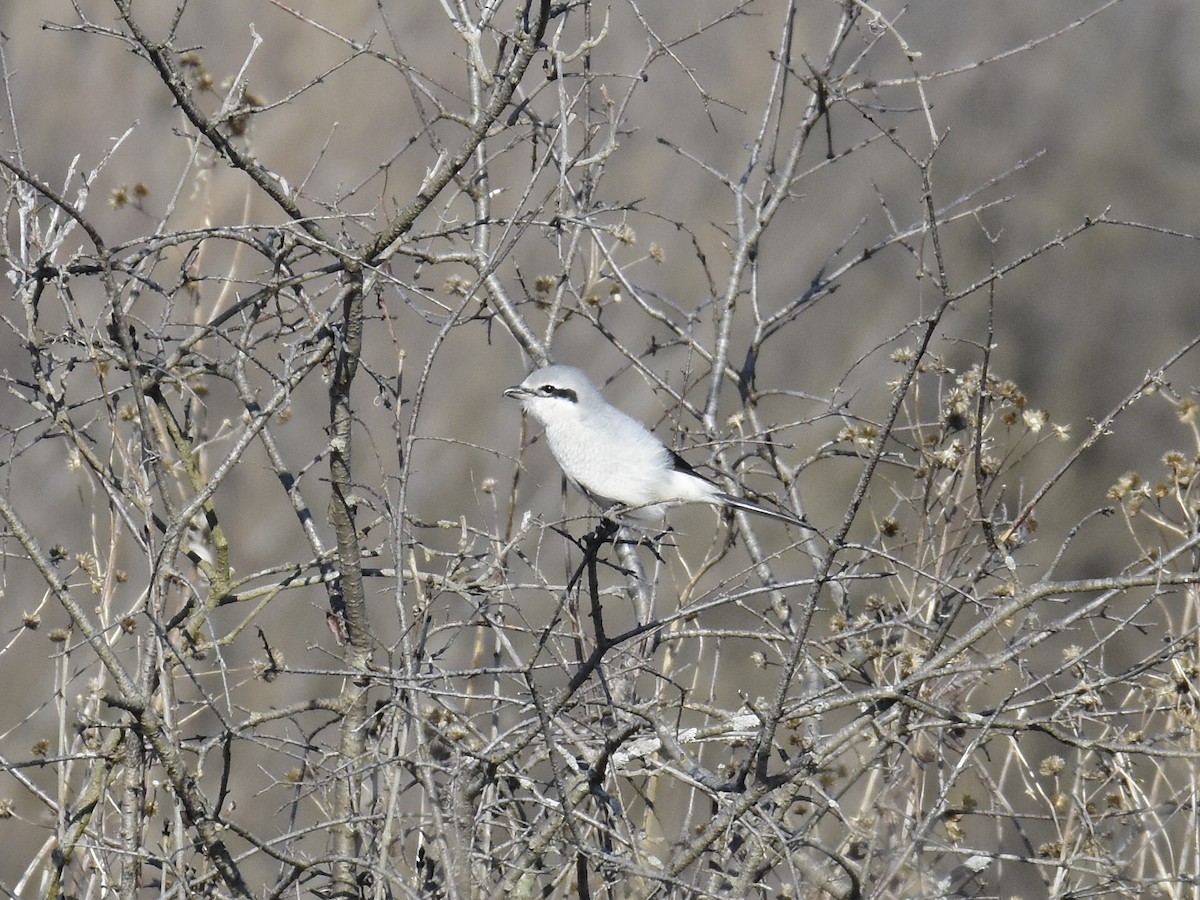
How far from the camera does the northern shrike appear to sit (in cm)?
375

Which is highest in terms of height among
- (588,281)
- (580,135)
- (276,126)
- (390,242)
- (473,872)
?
(276,126)

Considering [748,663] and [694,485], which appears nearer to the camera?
[694,485]

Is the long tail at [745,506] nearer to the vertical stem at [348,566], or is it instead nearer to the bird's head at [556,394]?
the bird's head at [556,394]

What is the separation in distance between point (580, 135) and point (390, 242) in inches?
102

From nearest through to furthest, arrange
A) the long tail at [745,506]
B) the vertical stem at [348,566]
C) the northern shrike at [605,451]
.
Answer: the vertical stem at [348,566], the long tail at [745,506], the northern shrike at [605,451]

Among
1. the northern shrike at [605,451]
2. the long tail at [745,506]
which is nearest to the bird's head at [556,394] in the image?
the northern shrike at [605,451]

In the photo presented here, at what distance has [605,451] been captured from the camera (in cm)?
374

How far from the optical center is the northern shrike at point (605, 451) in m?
3.75

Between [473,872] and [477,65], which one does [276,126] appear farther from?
[473,872]

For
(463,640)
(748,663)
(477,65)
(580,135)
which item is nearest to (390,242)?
(477,65)

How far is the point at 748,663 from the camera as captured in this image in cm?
638

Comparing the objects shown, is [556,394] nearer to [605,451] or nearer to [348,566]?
Answer: [605,451]

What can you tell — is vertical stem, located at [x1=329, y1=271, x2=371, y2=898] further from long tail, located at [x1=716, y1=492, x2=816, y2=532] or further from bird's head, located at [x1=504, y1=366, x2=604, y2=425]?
long tail, located at [x1=716, y1=492, x2=816, y2=532]

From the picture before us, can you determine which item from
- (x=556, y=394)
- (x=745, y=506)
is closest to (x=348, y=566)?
(x=556, y=394)
